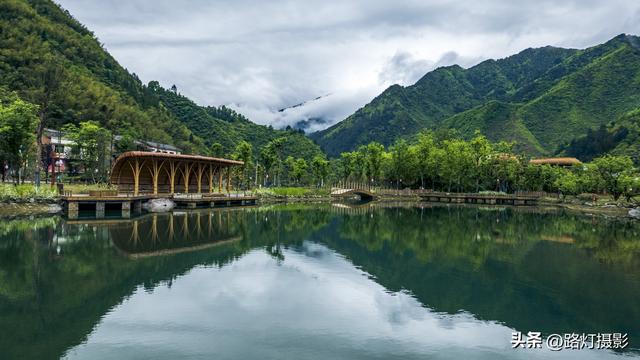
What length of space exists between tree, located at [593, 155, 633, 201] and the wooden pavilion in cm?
5119

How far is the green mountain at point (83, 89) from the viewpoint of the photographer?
7994cm

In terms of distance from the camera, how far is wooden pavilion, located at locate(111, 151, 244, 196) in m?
48.2

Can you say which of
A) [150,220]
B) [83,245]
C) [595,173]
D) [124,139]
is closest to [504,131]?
[595,173]

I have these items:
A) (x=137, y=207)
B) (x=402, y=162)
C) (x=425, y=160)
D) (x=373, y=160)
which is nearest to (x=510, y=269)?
(x=137, y=207)

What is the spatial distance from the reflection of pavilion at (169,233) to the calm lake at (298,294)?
0.69 ft

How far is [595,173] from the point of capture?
64.4 metres

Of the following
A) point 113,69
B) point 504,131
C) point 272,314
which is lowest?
point 272,314

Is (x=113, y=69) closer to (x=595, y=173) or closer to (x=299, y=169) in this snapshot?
(x=299, y=169)

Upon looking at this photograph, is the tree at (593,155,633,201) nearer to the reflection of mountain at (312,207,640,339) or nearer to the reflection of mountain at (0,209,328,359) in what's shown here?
the reflection of mountain at (312,207,640,339)

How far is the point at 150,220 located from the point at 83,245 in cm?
1308

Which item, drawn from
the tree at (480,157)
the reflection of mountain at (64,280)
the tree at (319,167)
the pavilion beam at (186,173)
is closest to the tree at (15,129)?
the pavilion beam at (186,173)

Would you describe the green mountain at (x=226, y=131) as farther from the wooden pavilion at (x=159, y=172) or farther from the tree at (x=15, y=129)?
the tree at (x=15, y=129)

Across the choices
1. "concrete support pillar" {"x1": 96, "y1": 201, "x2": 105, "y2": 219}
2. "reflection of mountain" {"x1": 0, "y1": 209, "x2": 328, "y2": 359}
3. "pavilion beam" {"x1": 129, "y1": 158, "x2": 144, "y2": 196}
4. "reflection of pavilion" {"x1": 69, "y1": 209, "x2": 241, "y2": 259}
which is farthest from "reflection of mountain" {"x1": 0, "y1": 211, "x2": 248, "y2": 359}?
"pavilion beam" {"x1": 129, "y1": 158, "x2": 144, "y2": 196}

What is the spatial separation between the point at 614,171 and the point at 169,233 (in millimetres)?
59691
